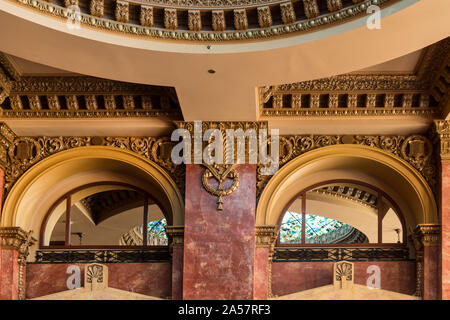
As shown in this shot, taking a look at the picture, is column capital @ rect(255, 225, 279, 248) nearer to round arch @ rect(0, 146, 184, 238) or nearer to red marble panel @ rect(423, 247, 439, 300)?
round arch @ rect(0, 146, 184, 238)

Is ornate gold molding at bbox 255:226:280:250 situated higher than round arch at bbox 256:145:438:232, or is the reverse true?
round arch at bbox 256:145:438:232

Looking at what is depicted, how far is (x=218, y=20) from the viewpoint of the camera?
31.9 ft

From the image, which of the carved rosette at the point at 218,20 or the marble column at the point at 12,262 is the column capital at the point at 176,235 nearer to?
the marble column at the point at 12,262

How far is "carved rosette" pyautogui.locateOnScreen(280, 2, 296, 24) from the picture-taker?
9.54m

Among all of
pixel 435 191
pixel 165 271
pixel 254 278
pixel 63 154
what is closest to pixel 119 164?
pixel 63 154

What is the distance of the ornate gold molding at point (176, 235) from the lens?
10977 millimetres

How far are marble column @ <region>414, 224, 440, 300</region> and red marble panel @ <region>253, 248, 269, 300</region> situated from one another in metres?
1.83

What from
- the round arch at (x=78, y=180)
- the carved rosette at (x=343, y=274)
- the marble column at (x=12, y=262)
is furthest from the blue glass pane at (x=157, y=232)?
the carved rosette at (x=343, y=274)

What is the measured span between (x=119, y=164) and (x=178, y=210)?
3.45 feet

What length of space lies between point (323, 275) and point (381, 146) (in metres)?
1.76

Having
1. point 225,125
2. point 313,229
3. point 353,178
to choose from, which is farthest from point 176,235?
point 353,178

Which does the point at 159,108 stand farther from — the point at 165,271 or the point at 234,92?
the point at 165,271

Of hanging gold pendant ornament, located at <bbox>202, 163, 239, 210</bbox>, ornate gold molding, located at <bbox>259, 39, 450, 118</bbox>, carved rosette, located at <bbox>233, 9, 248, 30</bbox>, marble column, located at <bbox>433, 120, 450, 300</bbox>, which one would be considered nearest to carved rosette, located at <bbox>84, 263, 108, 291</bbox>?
hanging gold pendant ornament, located at <bbox>202, 163, 239, 210</bbox>

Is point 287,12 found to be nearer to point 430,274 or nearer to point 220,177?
point 220,177
